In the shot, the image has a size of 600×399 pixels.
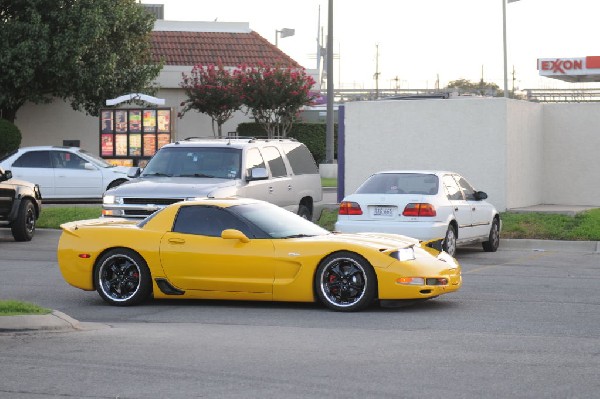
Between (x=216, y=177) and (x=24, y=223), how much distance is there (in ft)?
17.0

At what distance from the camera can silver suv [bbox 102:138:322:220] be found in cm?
1852

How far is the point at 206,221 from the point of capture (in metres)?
13.6

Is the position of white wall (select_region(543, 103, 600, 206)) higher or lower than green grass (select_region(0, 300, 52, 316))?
higher

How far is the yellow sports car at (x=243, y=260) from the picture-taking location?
41.9ft

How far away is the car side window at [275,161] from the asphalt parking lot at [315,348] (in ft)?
20.4

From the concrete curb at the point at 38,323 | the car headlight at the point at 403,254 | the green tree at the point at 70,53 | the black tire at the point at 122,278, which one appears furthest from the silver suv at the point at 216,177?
the green tree at the point at 70,53

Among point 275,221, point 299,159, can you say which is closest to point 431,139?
point 299,159

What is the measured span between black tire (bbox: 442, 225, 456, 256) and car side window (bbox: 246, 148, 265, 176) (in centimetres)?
347

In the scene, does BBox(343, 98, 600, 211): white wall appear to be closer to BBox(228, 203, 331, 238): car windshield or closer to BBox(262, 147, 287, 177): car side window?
BBox(262, 147, 287, 177): car side window

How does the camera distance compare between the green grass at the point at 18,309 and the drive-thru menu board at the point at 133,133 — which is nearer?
the green grass at the point at 18,309

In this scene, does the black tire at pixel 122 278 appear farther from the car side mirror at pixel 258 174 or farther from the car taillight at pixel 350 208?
the car side mirror at pixel 258 174

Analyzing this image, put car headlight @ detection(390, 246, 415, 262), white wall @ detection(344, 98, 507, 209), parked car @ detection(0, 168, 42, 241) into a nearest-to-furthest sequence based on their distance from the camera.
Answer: car headlight @ detection(390, 246, 415, 262) < parked car @ detection(0, 168, 42, 241) < white wall @ detection(344, 98, 507, 209)

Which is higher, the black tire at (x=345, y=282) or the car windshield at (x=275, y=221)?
the car windshield at (x=275, y=221)

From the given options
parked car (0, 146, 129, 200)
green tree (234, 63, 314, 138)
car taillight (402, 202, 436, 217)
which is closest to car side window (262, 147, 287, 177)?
car taillight (402, 202, 436, 217)
